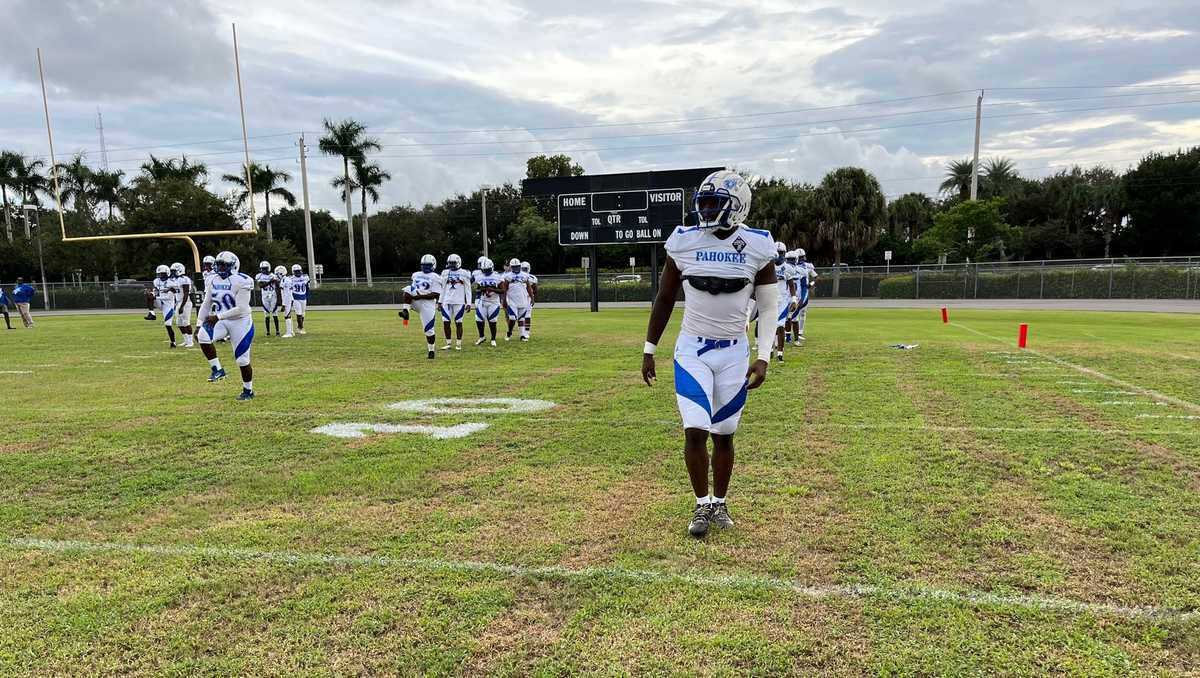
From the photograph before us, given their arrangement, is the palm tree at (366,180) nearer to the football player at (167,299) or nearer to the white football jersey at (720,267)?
the football player at (167,299)

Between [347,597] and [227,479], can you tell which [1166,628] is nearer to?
[347,597]

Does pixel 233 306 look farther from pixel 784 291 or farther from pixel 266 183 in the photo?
Result: pixel 266 183

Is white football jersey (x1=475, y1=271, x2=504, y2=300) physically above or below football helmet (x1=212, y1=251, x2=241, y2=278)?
below

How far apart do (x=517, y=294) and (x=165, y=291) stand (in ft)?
30.2

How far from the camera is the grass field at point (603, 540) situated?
300 cm

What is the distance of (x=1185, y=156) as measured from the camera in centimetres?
5916

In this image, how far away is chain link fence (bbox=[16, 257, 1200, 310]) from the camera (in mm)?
35156

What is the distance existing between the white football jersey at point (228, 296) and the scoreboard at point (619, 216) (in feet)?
62.5

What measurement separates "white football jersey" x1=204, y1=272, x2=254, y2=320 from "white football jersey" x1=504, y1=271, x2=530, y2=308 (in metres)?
7.75

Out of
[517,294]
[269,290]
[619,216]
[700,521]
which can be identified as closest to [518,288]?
[517,294]

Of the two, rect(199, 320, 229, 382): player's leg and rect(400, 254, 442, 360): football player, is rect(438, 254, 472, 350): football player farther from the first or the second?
rect(199, 320, 229, 382): player's leg

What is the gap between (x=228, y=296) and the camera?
9.66 meters

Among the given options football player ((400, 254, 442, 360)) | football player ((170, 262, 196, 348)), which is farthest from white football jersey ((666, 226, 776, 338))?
football player ((170, 262, 196, 348))

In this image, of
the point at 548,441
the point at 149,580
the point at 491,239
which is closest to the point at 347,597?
the point at 149,580
